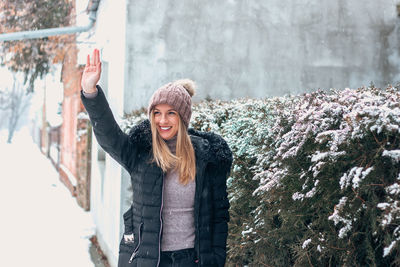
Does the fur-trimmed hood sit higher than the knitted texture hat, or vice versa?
the knitted texture hat

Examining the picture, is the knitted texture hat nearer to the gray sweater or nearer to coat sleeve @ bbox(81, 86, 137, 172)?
coat sleeve @ bbox(81, 86, 137, 172)

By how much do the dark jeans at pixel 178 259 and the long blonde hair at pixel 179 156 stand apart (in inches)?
15.2

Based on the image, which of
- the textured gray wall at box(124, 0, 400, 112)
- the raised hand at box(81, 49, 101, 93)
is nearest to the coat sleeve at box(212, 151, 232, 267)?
the raised hand at box(81, 49, 101, 93)

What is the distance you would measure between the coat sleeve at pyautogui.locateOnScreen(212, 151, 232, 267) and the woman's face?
1.08ft

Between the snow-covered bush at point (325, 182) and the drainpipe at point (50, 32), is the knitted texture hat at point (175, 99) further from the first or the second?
the drainpipe at point (50, 32)

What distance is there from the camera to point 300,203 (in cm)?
264

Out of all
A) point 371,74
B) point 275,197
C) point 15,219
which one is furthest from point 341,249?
point 15,219

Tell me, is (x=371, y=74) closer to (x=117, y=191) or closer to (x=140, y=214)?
(x=117, y=191)

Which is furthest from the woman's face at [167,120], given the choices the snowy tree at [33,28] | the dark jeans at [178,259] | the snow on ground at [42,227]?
the snowy tree at [33,28]

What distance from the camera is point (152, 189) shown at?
9.07ft

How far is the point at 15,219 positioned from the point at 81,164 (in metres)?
2.03

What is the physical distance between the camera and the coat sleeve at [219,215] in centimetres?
284

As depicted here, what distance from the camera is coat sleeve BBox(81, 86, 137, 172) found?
2.67m

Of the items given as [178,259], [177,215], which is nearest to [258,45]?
[177,215]
